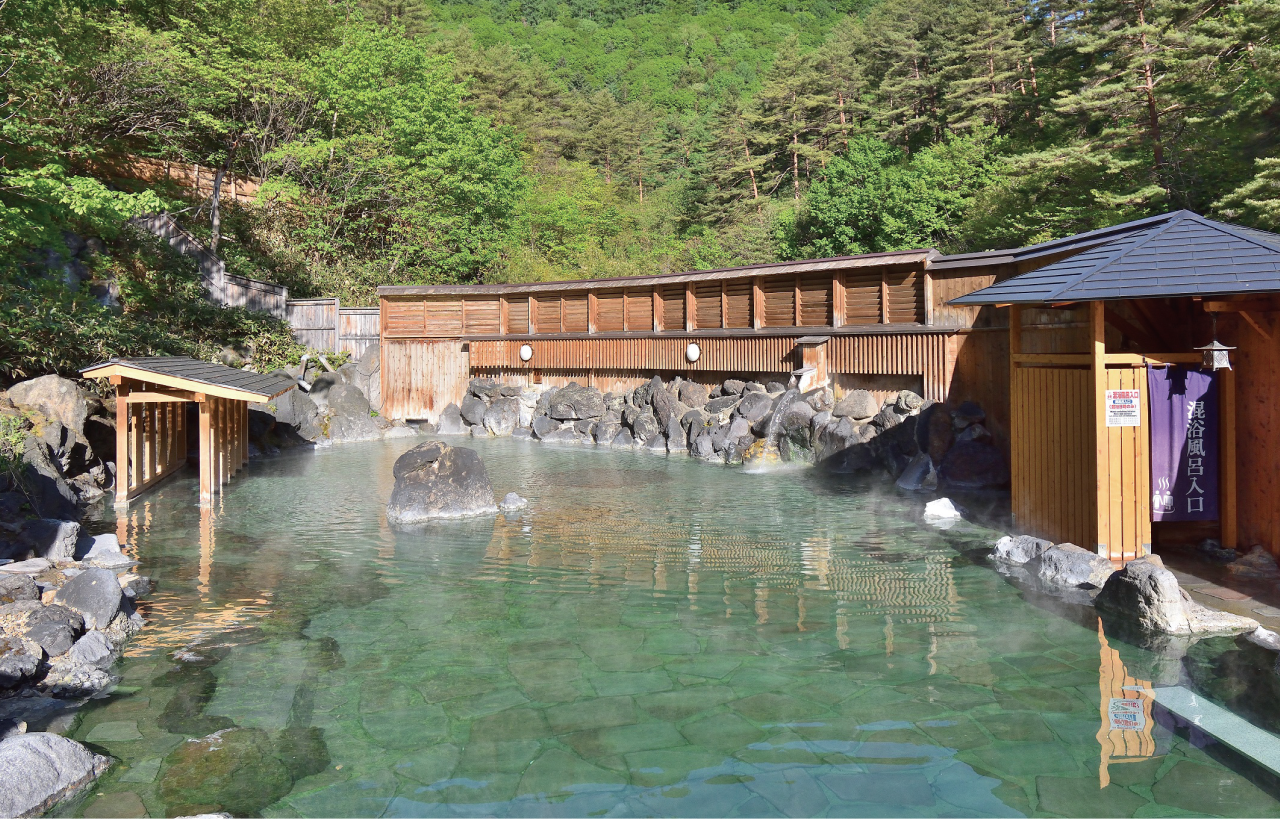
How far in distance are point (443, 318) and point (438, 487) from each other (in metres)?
14.0

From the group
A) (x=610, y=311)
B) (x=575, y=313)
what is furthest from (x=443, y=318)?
(x=610, y=311)

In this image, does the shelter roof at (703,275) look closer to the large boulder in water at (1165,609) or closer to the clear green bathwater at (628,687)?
the clear green bathwater at (628,687)

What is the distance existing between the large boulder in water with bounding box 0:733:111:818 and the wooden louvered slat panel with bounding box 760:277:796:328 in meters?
16.8

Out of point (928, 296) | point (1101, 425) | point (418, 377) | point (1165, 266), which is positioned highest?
point (928, 296)

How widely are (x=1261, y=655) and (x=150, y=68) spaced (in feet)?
90.0

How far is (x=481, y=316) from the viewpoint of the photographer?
26750 millimetres

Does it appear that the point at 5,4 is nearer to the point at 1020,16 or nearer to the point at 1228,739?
the point at 1228,739

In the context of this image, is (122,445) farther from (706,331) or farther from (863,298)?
(863,298)

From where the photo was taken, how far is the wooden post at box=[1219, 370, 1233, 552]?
919 cm

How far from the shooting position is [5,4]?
1298cm

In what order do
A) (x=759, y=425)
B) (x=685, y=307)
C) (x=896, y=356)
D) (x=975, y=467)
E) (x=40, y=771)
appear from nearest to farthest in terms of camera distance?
(x=40, y=771)
(x=975, y=467)
(x=896, y=356)
(x=759, y=425)
(x=685, y=307)

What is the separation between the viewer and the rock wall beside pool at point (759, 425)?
1509 cm

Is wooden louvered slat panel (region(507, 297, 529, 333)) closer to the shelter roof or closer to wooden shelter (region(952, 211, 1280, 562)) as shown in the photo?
the shelter roof

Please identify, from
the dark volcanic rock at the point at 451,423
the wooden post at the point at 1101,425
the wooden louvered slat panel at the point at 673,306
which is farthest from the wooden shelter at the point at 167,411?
the wooden post at the point at 1101,425
